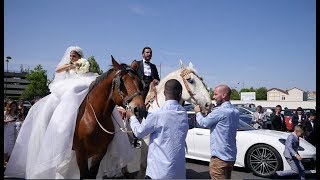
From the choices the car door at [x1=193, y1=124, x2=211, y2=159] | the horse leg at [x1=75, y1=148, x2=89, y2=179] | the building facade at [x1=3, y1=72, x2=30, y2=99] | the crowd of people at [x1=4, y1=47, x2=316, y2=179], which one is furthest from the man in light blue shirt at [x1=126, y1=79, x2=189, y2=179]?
the building facade at [x1=3, y1=72, x2=30, y2=99]

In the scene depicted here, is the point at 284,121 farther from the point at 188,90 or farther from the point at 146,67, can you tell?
the point at 146,67

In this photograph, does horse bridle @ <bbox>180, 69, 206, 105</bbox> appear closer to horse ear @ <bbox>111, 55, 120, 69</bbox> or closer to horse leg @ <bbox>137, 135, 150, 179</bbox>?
horse leg @ <bbox>137, 135, 150, 179</bbox>

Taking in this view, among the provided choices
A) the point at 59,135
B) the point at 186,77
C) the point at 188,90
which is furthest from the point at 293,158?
the point at 59,135

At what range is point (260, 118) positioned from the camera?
1673cm

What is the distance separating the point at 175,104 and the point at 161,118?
0.24 meters

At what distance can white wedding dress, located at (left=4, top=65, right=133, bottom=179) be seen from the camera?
13.7 feet

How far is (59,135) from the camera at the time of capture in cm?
435

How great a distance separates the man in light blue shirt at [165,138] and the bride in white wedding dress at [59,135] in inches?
48.2

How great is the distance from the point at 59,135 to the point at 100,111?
73 centimetres

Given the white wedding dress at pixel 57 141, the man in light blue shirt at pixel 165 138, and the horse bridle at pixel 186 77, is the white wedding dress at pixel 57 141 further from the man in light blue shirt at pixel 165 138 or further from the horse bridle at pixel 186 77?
the horse bridle at pixel 186 77

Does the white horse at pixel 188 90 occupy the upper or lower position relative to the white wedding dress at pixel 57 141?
upper

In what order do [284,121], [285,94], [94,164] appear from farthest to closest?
[285,94], [284,121], [94,164]

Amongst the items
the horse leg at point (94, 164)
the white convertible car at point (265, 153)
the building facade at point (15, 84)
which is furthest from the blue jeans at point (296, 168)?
the building facade at point (15, 84)

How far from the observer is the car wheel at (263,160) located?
28.7 feet
